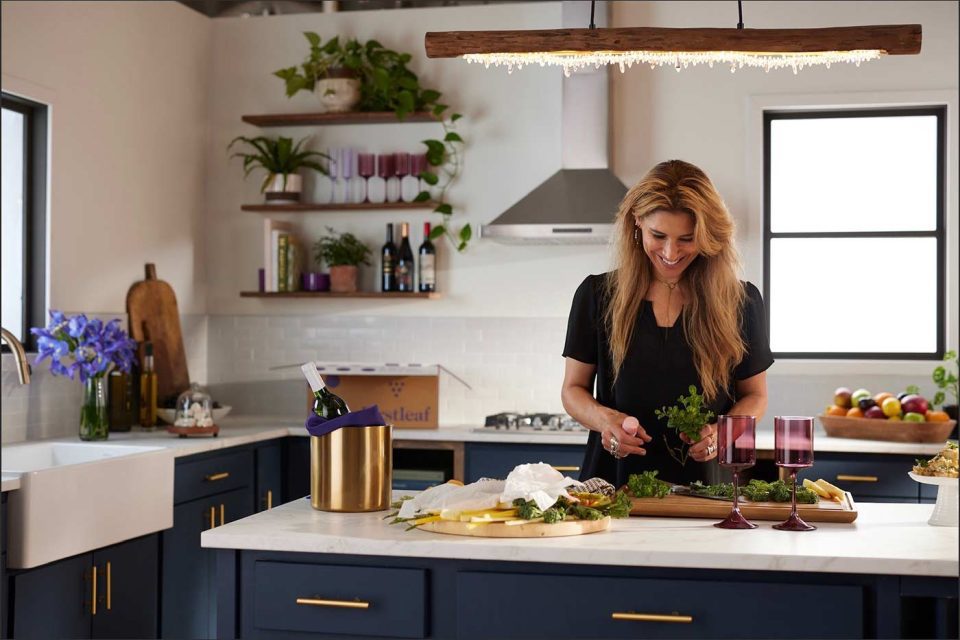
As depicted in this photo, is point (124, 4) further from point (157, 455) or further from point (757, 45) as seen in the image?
point (757, 45)

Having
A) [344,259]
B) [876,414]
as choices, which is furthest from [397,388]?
[876,414]

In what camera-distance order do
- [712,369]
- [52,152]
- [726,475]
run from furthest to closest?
[52,152]
[726,475]
[712,369]

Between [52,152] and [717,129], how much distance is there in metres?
2.97

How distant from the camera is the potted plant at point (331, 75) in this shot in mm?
5543

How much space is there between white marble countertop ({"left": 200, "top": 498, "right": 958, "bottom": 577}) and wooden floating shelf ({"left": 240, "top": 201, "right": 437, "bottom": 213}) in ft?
10.6

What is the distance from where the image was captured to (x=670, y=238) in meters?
2.75

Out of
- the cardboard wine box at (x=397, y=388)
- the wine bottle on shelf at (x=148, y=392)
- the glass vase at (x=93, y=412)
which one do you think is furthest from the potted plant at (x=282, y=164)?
the glass vase at (x=93, y=412)

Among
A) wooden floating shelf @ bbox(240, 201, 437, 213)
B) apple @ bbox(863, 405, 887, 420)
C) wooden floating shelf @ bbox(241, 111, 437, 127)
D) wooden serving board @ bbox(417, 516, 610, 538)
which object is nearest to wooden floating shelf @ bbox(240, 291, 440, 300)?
wooden floating shelf @ bbox(240, 201, 437, 213)

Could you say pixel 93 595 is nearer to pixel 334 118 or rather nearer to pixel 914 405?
pixel 334 118

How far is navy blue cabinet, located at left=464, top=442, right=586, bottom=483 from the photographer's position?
4.74 meters

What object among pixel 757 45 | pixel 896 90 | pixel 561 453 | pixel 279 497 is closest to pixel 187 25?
pixel 279 497

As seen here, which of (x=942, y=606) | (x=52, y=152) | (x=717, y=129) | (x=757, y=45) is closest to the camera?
(x=942, y=606)

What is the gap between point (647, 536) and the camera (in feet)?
7.37

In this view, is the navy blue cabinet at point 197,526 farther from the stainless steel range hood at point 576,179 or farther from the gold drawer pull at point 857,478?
the gold drawer pull at point 857,478
